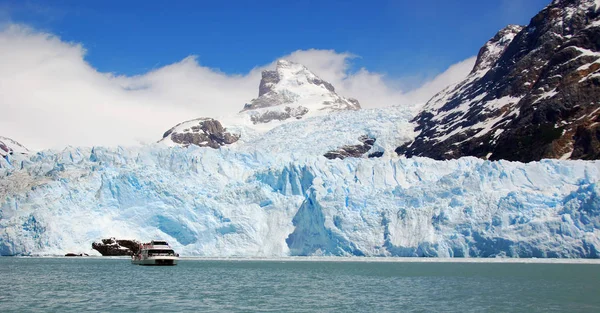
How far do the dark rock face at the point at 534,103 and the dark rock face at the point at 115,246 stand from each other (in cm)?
5544

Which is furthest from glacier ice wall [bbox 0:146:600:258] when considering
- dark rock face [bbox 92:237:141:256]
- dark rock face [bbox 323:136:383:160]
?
dark rock face [bbox 323:136:383:160]

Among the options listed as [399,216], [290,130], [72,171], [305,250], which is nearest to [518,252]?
[399,216]

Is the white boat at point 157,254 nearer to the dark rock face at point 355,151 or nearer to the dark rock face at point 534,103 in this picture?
the dark rock face at point 534,103

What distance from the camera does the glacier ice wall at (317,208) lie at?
4700 centimetres

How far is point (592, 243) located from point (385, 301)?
79.4ft

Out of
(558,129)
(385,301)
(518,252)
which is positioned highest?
(558,129)

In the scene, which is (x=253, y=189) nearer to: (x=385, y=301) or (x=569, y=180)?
(x=569, y=180)

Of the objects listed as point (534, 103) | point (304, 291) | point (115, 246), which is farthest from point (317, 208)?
point (534, 103)

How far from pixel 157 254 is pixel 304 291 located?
2217 cm

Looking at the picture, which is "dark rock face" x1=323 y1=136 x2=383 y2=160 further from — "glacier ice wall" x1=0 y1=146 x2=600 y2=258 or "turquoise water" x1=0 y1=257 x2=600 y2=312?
"turquoise water" x1=0 y1=257 x2=600 y2=312

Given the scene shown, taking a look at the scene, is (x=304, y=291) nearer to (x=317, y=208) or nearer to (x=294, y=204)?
(x=317, y=208)

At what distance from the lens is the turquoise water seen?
24609 mm

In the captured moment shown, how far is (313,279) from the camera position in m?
37.2

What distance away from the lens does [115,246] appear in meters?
59.9
